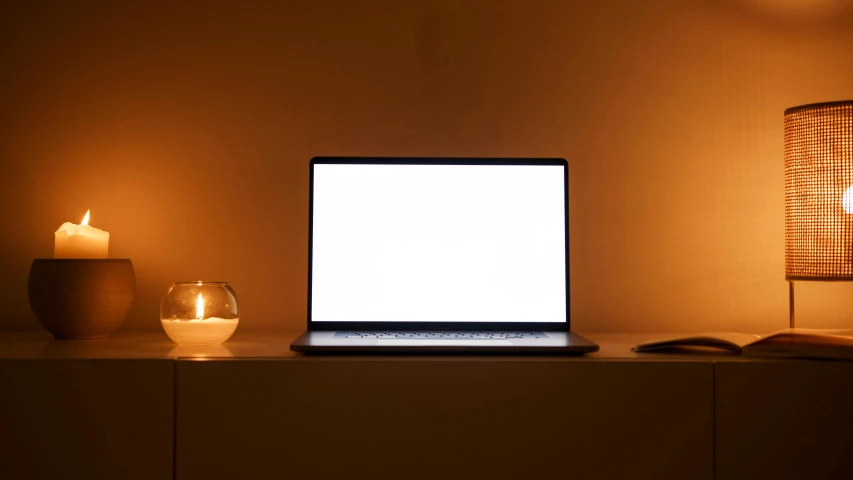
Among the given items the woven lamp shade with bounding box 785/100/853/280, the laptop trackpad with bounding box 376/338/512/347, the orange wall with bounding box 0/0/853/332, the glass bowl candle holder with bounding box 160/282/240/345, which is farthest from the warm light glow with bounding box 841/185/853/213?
the glass bowl candle holder with bounding box 160/282/240/345

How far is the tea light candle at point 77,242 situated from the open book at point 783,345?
0.87m

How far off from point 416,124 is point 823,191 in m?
0.68

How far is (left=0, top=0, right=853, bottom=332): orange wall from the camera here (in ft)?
4.27

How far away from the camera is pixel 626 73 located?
132cm

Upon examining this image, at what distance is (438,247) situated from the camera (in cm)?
114

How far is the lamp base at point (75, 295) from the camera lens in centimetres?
111

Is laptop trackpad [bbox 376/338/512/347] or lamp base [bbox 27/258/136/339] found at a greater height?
lamp base [bbox 27/258/136/339]

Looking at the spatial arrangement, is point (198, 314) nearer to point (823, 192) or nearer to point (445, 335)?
point (445, 335)

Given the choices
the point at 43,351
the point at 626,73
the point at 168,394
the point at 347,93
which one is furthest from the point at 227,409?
the point at 626,73

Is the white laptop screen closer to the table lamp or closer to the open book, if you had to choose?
the open book

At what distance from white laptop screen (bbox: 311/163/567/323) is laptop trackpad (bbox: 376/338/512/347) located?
117mm

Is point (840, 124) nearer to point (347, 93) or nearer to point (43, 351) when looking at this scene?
point (347, 93)

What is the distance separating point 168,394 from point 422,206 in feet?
1.56

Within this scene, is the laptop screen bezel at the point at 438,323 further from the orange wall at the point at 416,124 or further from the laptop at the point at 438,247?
the orange wall at the point at 416,124
